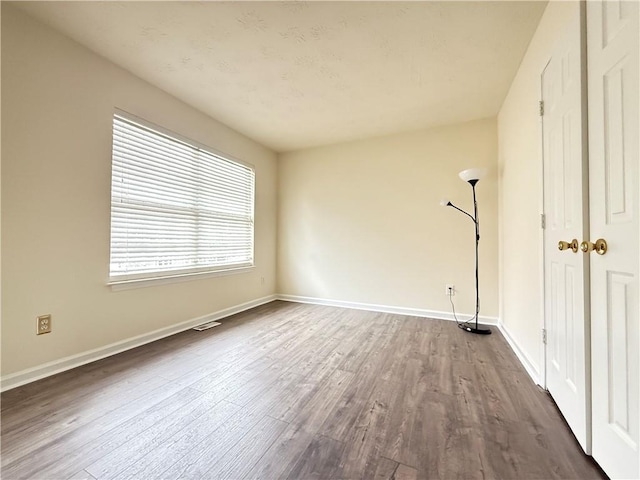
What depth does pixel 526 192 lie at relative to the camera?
2.01 m

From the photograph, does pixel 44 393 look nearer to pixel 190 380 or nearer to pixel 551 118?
pixel 190 380

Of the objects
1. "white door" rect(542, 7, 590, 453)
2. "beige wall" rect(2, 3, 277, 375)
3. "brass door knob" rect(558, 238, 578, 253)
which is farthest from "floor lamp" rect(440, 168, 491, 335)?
"beige wall" rect(2, 3, 277, 375)

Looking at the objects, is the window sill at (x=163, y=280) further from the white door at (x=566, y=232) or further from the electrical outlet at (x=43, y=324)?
the white door at (x=566, y=232)

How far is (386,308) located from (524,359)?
5.49 feet

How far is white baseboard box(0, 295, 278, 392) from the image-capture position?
1.66 meters

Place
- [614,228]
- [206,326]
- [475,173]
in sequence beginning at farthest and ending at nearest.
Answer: [206,326]
[475,173]
[614,228]

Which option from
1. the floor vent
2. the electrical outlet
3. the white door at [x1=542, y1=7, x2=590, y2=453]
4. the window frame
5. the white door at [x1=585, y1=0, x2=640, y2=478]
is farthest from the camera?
the floor vent

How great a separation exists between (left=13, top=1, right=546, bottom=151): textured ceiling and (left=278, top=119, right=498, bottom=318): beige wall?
55cm

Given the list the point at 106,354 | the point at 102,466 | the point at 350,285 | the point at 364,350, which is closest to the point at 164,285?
the point at 106,354

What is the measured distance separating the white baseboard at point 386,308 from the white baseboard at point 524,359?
43 centimetres

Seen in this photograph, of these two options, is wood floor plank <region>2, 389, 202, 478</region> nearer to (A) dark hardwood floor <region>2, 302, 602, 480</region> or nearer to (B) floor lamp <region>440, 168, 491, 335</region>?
(A) dark hardwood floor <region>2, 302, 602, 480</region>

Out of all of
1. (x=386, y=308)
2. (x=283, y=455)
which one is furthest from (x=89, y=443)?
(x=386, y=308)

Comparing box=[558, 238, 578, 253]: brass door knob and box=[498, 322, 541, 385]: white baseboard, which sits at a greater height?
box=[558, 238, 578, 253]: brass door knob

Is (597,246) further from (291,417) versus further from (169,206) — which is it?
(169,206)
